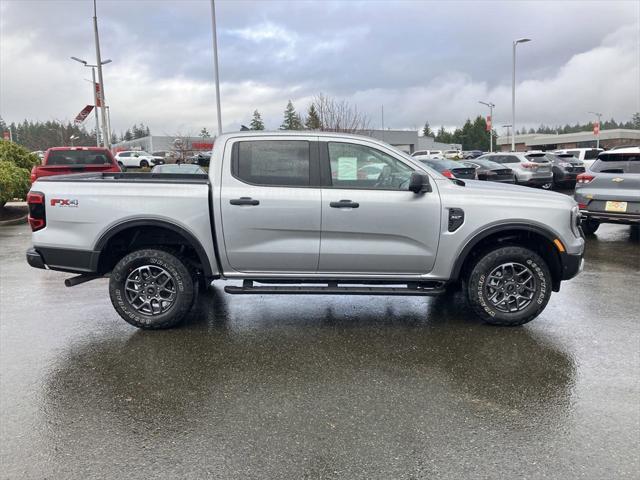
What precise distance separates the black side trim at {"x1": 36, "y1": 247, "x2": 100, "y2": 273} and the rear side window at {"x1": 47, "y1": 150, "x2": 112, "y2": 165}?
8.70 m

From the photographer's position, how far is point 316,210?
15.5ft

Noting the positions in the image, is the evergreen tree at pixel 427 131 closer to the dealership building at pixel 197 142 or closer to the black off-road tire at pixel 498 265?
the dealership building at pixel 197 142

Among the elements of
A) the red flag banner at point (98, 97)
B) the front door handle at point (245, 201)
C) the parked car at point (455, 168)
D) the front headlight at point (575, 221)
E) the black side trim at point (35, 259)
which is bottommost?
the black side trim at point (35, 259)

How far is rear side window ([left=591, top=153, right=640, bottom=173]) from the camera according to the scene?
28.7 ft

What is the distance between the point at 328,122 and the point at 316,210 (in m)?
25.4

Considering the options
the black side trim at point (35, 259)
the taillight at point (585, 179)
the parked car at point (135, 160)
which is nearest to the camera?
the black side trim at point (35, 259)

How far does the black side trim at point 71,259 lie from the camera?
4816mm

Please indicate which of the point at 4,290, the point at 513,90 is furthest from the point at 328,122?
the point at 4,290

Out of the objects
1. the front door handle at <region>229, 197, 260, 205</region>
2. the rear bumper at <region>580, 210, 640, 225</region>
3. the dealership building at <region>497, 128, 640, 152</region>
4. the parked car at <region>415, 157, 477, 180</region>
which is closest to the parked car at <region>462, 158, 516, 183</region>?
the parked car at <region>415, 157, 477, 180</region>

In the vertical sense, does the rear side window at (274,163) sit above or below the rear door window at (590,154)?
below

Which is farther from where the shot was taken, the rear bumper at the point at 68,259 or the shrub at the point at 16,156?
the shrub at the point at 16,156

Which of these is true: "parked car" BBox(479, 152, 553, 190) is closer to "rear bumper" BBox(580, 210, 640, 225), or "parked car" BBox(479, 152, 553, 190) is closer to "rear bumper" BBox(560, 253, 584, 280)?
"rear bumper" BBox(580, 210, 640, 225)

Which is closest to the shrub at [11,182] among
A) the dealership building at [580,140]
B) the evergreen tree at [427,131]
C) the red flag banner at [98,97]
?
the red flag banner at [98,97]

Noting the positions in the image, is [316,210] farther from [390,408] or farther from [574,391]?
[574,391]
